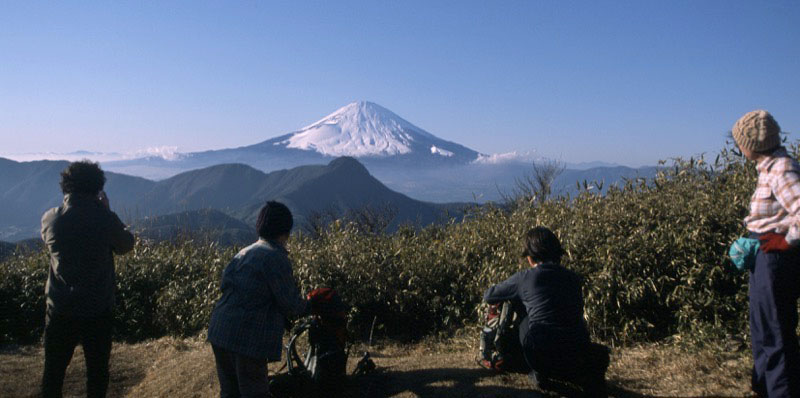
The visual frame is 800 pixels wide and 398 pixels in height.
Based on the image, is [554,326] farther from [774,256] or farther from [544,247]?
[774,256]

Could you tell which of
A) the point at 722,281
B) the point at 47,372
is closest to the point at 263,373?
the point at 47,372

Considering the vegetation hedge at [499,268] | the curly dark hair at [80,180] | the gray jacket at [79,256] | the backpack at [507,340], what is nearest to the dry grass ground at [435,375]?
the backpack at [507,340]

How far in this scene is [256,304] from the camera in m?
3.12

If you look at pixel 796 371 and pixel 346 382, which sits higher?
pixel 796 371

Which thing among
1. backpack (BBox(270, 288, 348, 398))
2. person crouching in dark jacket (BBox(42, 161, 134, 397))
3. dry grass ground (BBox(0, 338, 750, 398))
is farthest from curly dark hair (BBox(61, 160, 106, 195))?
dry grass ground (BBox(0, 338, 750, 398))

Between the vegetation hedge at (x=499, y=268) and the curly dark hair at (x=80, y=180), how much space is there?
10.1ft

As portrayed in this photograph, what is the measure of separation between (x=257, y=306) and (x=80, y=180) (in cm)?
160

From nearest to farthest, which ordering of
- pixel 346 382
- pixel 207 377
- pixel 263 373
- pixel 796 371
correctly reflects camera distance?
pixel 796 371, pixel 263 373, pixel 346 382, pixel 207 377

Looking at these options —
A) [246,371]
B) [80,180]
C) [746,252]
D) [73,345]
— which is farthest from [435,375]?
[80,180]

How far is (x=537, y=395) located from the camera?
11.8ft

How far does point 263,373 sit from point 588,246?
3.47m

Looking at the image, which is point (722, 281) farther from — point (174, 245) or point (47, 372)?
point (174, 245)

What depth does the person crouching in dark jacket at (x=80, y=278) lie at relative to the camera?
3.50 metres

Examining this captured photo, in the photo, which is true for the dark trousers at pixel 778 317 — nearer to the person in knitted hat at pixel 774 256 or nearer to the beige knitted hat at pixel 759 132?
the person in knitted hat at pixel 774 256
